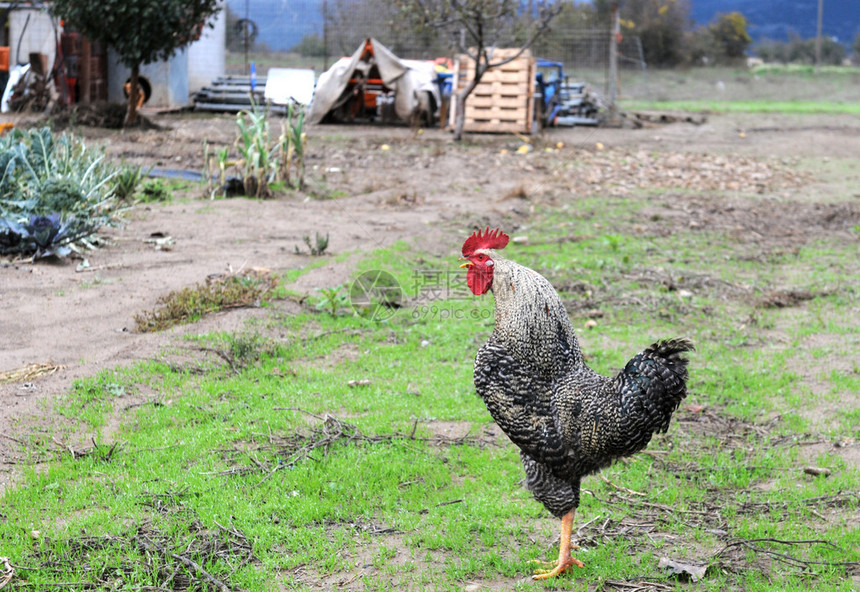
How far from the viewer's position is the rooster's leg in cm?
369

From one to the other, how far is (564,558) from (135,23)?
631 inches

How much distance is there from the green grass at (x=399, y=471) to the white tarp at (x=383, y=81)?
46.1 ft

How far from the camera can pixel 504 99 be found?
19922 millimetres

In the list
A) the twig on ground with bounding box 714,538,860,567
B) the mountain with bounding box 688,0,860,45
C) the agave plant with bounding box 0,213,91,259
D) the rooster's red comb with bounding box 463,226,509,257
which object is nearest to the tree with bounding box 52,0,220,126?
the agave plant with bounding box 0,213,91,259

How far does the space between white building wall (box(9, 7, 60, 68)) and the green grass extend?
1690cm

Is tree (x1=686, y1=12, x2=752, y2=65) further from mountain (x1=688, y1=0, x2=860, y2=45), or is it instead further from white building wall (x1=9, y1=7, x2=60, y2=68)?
white building wall (x1=9, y1=7, x2=60, y2=68)

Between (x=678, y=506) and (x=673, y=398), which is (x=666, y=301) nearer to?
(x=678, y=506)

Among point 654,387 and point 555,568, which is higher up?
point 654,387

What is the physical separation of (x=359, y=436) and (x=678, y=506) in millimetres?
1901

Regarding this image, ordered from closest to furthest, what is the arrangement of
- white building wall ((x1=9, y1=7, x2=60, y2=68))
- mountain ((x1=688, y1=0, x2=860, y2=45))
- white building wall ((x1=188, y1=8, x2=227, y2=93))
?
1. white building wall ((x1=9, y1=7, x2=60, y2=68))
2. white building wall ((x1=188, y1=8, x2=227, y2=93))
3. mountain ((x1=688, y1=0, x2=860, y2=45))

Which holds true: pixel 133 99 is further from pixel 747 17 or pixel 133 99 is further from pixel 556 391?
pixel 747 17

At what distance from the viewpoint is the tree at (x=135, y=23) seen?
1606cm
